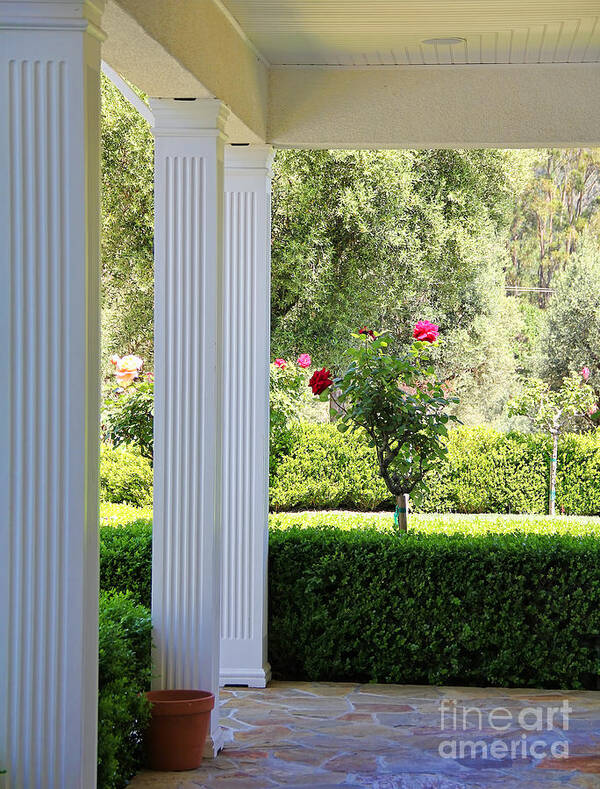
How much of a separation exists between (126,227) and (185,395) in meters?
9.13

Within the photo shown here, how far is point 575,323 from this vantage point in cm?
1694

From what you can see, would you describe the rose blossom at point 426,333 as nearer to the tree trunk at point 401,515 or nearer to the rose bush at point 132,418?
the tree trunk at point 401,515

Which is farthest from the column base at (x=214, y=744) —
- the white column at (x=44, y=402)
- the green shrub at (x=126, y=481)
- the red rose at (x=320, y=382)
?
the green shrub at (x=126, y=481)

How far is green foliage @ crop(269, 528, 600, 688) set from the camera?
5.92 m

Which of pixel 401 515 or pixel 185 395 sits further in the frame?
pixel 401 515

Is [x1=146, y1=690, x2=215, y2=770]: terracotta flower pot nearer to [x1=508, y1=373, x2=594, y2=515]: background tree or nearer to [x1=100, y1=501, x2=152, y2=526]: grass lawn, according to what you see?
[x1=100, y1=501, x2=152, y2=526]: grass lawn

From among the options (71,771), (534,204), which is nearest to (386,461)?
(71,771)

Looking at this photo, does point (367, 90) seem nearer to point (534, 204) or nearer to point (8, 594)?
point (8, 594)

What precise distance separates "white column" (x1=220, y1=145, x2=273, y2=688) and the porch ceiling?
13.5 inches

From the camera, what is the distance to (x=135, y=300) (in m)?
13.6

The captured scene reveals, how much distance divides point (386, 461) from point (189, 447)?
96.0 inches

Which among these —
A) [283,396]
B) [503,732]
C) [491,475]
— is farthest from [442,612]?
[491,475]

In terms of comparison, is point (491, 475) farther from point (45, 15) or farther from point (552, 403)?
point (45, 15)

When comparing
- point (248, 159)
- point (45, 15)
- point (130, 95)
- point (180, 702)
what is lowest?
point (180, 702)
